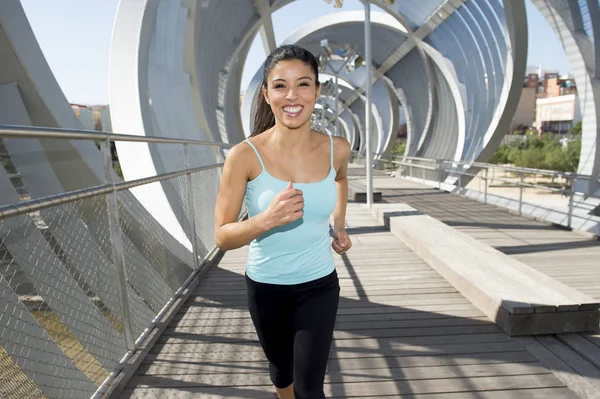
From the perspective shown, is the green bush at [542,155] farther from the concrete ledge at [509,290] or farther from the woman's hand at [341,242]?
the woman's hand at [341,242]

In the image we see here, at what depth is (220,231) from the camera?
6.17 feet

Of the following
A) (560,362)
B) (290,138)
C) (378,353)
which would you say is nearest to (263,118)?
(290,138)

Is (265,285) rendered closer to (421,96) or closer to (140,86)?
(140,86)

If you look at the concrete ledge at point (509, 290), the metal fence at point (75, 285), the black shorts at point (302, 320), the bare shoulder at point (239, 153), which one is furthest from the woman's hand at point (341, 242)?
the concrete ledge at point (509, 290)

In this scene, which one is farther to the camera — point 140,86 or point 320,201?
point 140,86

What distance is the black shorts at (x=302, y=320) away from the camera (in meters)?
1.92

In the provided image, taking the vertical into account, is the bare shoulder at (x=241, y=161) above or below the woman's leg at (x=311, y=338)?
above

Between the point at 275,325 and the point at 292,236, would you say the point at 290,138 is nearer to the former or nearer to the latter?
the point at 292,236

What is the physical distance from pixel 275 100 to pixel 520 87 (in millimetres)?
18012

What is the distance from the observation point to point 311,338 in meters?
1.91

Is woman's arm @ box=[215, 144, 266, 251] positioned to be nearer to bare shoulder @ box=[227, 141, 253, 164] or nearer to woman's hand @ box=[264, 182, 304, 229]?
bare shoulder @ box=[227, 141, 253, 164]

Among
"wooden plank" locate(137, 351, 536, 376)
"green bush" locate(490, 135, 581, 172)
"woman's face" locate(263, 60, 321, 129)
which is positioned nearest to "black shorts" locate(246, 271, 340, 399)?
"woman's face" locate(263, 60, 321, 129)

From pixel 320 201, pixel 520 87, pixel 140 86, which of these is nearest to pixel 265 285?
pixel 320 201

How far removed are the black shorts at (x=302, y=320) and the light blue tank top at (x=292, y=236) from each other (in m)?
0.05
